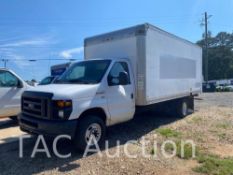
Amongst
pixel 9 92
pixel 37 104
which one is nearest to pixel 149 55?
pixel 37 104

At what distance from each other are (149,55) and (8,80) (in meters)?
4.92

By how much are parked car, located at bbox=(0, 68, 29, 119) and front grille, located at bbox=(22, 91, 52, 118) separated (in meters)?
2.86

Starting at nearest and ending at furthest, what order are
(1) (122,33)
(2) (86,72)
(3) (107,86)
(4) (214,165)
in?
(4) (214,165) < (3) (107,86) < (2) (86,72) < (1) (122,33)

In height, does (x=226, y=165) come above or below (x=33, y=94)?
below

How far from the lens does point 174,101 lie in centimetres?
1067

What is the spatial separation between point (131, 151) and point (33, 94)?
2.65m

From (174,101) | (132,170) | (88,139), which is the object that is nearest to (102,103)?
(88,139)

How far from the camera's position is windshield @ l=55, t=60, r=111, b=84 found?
6625 mm

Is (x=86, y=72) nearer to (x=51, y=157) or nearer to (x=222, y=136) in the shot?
(x=51, y=157)

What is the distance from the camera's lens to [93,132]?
6250 millimetres

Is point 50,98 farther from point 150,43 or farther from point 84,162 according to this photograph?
point 150,43

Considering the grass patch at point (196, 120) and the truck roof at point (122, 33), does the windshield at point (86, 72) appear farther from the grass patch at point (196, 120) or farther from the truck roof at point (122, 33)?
the grass patch at point (196, 120)

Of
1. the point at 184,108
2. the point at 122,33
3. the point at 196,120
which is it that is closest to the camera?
the point at 122,33

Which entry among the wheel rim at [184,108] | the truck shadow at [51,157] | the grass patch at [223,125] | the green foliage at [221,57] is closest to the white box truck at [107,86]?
the truck shadow at [51,157]
